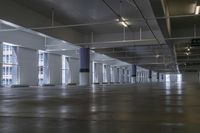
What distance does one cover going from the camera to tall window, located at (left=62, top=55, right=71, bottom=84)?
4175cm

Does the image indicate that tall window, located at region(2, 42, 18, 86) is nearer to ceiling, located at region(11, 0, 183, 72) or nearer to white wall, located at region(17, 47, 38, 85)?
white wall, located at region(17, 47, 38, 85)

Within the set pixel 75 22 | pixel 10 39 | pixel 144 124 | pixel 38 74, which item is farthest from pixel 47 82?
pixel 144 124

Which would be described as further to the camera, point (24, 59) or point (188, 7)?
point (24, 59)

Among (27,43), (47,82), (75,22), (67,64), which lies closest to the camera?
(75,22)

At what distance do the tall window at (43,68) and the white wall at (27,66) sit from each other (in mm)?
2083

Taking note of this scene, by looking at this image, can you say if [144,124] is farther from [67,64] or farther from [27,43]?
[67,64]

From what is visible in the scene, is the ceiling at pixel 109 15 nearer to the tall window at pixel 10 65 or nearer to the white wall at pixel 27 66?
the white wall at pixel 27 66

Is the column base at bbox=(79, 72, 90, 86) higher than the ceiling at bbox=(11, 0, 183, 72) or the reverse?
the reverse

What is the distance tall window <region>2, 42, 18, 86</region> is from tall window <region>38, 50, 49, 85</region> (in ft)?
16.4

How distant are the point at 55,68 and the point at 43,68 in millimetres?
2672

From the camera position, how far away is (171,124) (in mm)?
3312

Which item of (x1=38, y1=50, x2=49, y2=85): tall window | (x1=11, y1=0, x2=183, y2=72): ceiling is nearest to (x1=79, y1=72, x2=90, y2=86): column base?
(x1=11, y1=0, x2=183, y2=72): ceiling

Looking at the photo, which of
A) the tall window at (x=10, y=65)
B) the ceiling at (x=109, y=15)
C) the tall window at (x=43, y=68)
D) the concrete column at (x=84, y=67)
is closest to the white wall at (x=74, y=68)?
the tall window at (x=43, y=68)

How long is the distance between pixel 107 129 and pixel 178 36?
75.0ft
